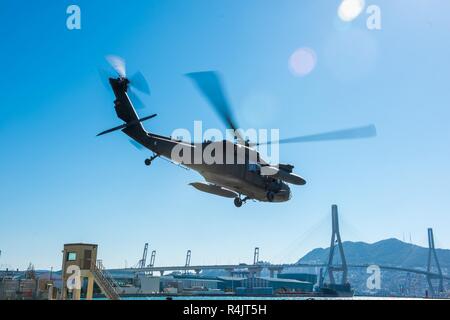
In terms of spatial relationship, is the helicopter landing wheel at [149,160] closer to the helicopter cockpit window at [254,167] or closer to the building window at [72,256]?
the helicopter cockpit window at [254,167]

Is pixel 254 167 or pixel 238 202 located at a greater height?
pixel 254 167

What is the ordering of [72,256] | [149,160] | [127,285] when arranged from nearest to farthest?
1. [149,160]
2. [72,256]
3. [127,285]

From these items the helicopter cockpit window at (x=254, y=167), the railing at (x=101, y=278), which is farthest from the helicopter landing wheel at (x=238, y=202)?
the railing at (x=101, y=278)

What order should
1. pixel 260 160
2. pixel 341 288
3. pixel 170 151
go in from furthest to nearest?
1. pixel 341 288
2. pixel 260 160
3. pixel 170 151

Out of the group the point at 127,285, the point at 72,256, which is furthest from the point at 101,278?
the point at 127,285

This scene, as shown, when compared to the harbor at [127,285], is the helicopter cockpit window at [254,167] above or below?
above

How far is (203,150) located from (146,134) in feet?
12.0

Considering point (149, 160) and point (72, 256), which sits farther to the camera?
point (72, 256)

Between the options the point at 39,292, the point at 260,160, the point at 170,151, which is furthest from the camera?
the point at 39,292

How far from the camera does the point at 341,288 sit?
534ft

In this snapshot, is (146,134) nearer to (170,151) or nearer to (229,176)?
(170,151)

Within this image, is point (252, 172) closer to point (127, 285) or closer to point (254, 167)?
point (254, 167)
